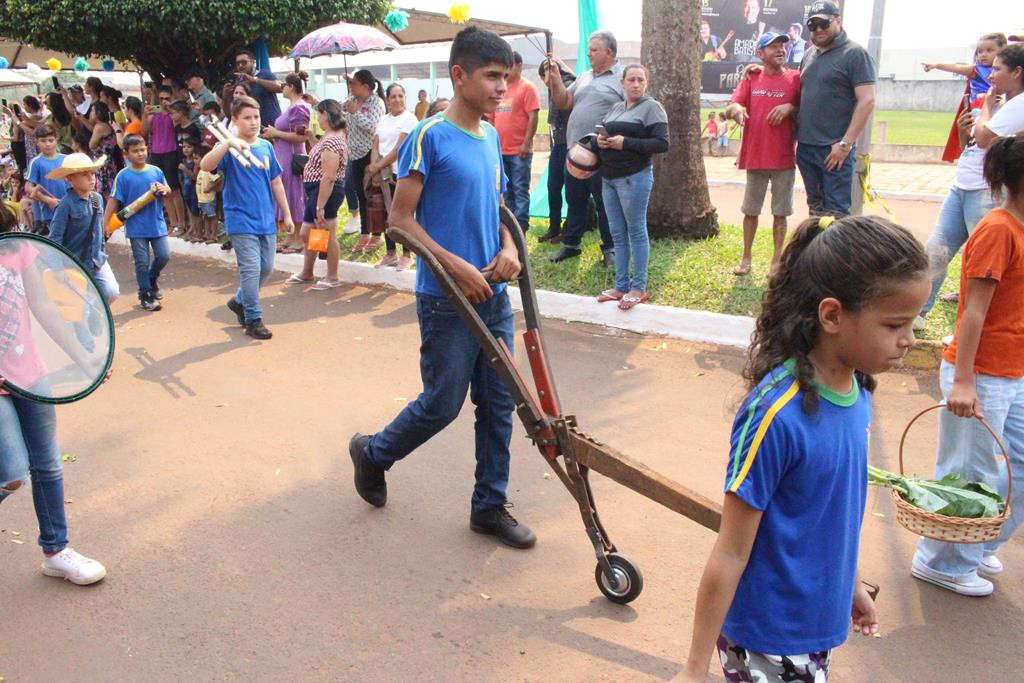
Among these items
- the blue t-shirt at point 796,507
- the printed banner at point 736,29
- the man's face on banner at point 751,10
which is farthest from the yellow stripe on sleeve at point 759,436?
the man's face on banner at point 751,10

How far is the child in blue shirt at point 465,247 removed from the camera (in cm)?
348

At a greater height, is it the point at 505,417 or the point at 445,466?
the point at 505,417

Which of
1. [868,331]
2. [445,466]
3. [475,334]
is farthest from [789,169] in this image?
[868,331]

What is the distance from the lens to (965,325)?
10.2 feet

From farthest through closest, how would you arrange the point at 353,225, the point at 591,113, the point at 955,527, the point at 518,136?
the point at 353,225, the point at 518,136, the point at 591,113, the point at 955,527

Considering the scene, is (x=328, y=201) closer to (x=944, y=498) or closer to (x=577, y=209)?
(x=577, y=209)

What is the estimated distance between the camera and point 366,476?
4117 mm

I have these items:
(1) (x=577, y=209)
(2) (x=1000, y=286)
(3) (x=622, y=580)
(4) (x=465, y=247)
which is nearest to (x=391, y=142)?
(1) (x=577, y=209)

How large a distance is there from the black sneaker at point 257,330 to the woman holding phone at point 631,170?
2.76 meters

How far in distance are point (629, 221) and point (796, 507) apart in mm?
5333

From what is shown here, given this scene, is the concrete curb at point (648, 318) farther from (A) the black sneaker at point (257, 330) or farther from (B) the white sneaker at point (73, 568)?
(B) the white sneaker at point (73, 568)

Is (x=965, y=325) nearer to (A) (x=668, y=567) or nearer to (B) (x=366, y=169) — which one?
(A) (x=668, y=567)

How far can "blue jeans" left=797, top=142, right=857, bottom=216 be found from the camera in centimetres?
683

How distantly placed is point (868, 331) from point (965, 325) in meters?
1.54
